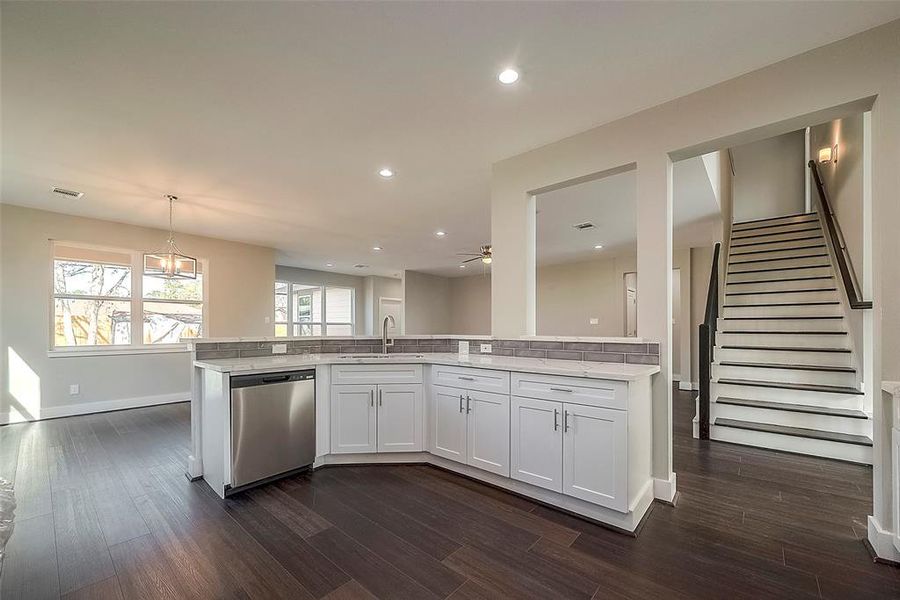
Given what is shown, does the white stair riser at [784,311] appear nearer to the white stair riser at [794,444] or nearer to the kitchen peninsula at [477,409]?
the white stair riser at [794,444]

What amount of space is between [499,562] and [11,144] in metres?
4.91

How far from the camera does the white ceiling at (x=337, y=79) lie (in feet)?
6.14

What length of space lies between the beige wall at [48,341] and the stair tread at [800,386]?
7.61 meters

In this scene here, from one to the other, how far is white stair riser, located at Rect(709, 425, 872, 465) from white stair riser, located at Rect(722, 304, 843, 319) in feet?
5.70

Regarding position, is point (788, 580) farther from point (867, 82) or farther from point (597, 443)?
point (867, 82)

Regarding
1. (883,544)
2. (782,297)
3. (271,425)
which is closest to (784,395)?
(782,297)

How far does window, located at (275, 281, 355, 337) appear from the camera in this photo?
972 cm

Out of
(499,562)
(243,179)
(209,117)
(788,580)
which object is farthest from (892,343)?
(243,179)

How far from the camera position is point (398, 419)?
318 centimetres

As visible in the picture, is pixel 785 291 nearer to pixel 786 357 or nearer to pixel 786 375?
pixel 786 357

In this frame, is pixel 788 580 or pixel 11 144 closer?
pixel 788 580

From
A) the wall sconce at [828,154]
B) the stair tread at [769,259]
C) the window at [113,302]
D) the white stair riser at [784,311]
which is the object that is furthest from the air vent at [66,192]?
the wall sconce at [828,154]

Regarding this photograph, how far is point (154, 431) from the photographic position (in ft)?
13.9

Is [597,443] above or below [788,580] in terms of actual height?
above
